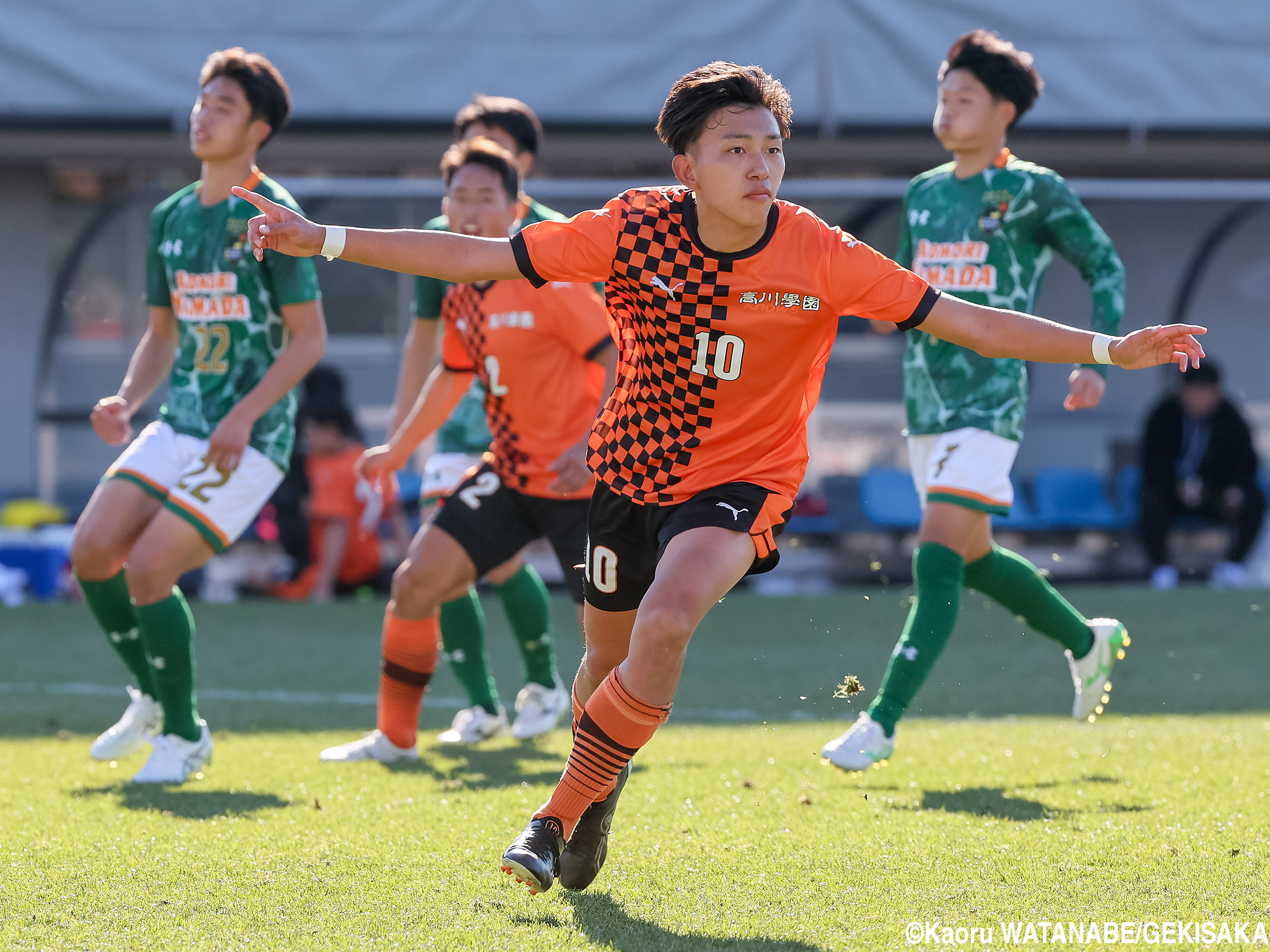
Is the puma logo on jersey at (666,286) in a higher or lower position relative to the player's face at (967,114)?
lower

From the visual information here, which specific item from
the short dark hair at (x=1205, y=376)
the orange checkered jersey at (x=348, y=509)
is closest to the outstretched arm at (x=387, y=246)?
the orange checkered jersey at (x=348, y=509)

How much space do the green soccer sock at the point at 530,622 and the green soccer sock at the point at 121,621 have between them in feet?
4.46

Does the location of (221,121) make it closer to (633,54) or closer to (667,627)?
(667,627)

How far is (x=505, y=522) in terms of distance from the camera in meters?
5.08

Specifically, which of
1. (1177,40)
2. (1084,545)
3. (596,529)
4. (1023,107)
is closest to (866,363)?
(1084,545)

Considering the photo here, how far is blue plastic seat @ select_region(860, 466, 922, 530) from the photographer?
452 inches

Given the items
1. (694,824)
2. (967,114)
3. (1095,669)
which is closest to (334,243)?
(694,824)

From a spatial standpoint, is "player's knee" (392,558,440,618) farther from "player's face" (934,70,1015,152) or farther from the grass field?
"player's face" (934,70,1015,152)

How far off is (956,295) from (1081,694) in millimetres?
1410

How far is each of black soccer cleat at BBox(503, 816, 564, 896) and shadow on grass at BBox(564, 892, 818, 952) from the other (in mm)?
113

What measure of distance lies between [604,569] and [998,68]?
2.59m

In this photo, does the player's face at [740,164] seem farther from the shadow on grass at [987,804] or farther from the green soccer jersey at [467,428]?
the green soccer jersey at [467,428]

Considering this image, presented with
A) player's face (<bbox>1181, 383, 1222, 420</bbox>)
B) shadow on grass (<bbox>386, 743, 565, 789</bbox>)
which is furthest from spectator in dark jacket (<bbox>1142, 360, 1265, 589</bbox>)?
shadow on grass (<bbox>386, 743, 565, 789</bbox>)

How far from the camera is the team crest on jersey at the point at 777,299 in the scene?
3.33 meters
